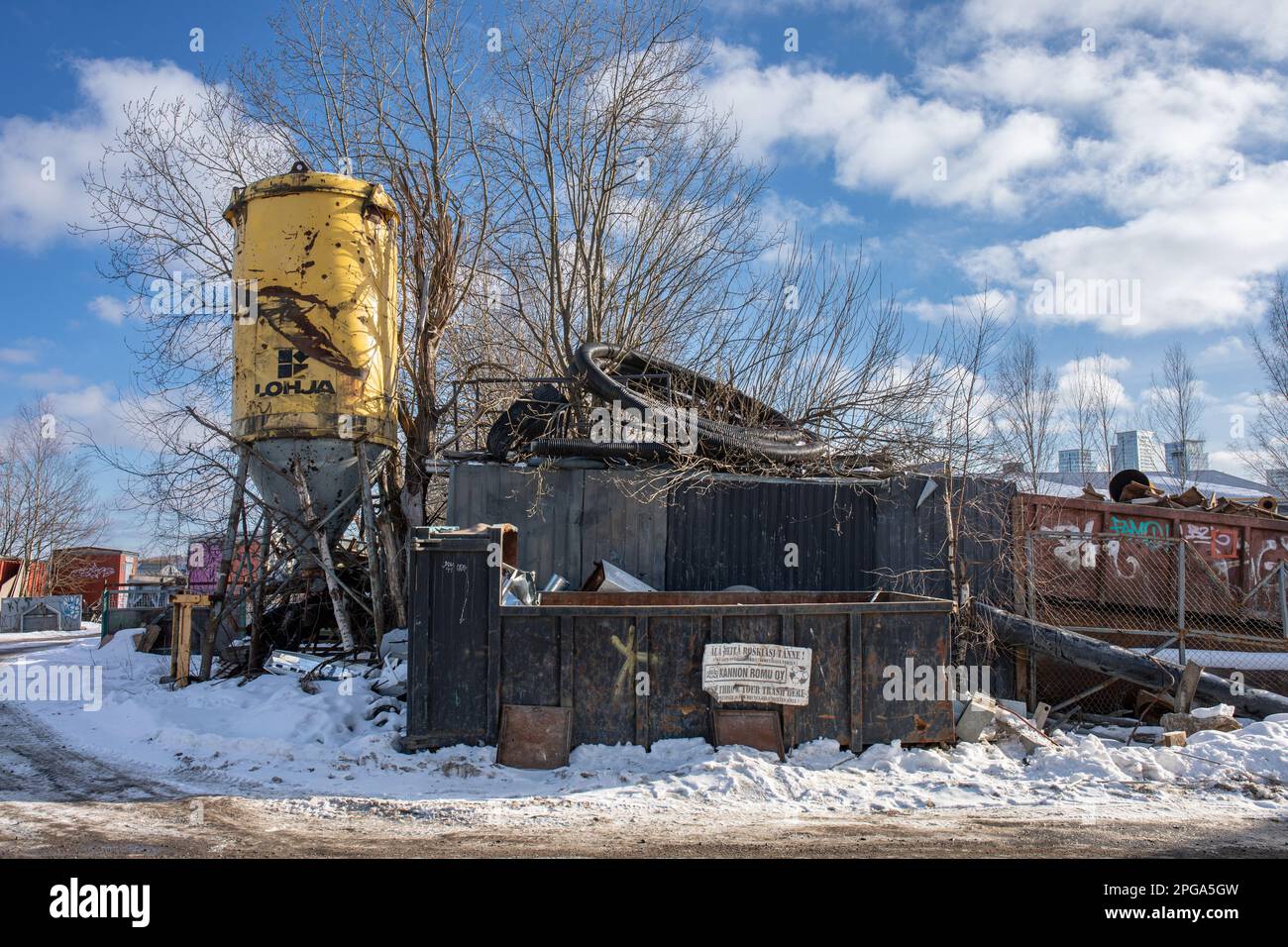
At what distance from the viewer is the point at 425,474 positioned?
13305mm

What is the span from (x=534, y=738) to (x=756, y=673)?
198 centimetres

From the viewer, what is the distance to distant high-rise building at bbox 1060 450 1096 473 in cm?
3959

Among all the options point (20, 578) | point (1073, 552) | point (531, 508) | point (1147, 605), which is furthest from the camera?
point (20, 578)

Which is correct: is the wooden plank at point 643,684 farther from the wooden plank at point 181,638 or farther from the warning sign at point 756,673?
the wooden plank at point 181,638

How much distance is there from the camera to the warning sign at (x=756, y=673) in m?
7.36

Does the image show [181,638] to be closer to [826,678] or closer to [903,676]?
[826,678]

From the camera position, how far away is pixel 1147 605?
1181cm

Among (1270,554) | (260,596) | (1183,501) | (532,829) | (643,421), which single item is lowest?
(532,829)

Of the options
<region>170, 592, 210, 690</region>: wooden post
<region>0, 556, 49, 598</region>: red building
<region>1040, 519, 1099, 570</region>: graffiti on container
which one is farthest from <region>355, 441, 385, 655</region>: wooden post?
<region>0, 556, 49, 598</region>: red building

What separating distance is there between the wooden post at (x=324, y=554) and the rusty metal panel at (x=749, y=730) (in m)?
5.65

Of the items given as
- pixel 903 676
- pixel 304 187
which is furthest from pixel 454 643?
pixel 304 187

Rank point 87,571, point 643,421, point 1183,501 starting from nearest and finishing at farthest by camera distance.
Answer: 1. point 643,421
2. point 1183,501
3. point 87,571

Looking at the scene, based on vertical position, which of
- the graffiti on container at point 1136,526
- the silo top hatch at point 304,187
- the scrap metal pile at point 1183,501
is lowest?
the graffiti on container at point 1136,526

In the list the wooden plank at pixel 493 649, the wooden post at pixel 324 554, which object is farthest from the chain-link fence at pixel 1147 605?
the wooden post at pixel 324 554
